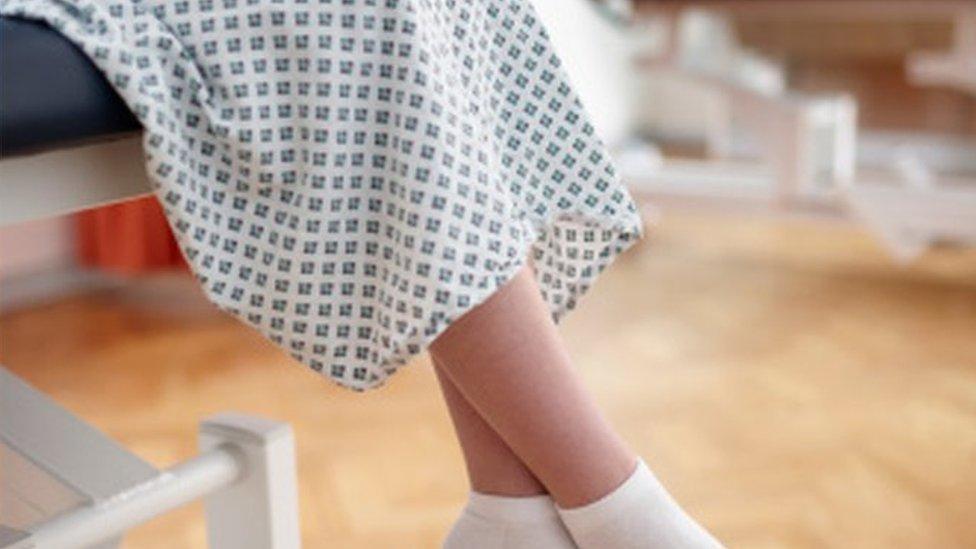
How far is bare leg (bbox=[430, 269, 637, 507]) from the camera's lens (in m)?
0.70

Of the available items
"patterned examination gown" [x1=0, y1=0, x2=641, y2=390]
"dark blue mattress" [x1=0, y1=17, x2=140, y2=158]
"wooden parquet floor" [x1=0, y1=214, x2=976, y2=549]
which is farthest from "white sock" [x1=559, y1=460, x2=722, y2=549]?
"wooden parquet floor" [x1=0, y1=214, x2=976, y2=549]

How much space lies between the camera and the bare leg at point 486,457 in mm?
782

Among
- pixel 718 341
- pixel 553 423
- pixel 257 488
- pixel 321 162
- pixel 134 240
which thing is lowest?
pixel 718 341

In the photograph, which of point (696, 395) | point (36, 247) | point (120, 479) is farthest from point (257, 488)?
point (36, 247)

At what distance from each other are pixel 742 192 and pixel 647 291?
29cm

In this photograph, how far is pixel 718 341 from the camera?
1.99 meters

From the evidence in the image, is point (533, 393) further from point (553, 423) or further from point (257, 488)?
point (257, 488)

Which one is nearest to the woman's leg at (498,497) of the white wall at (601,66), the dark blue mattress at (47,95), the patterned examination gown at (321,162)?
the patterned examination gown at (321,162)

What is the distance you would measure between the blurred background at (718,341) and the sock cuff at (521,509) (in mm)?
485

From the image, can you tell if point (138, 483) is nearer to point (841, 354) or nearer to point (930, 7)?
point (841, 354)

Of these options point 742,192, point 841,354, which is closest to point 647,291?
point 742,192

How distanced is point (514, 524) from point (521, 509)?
0.01m

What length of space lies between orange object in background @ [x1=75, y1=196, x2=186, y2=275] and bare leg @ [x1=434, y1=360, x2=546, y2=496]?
1.54 meters

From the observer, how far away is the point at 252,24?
65 centimetres
